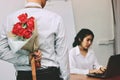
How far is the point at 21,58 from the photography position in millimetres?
2107

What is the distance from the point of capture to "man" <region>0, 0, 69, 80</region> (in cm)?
209

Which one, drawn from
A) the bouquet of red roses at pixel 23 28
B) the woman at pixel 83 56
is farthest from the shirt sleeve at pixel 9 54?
the woman at pixel 83 56

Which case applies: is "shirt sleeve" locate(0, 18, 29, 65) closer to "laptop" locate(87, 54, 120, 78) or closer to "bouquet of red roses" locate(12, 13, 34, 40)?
"bouquet of red roses" locate(12, 13, 34, 40)

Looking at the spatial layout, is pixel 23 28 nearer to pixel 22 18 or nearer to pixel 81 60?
Result: pixel 22 18

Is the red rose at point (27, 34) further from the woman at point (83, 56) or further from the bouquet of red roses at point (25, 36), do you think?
the woman at point (83, 56)

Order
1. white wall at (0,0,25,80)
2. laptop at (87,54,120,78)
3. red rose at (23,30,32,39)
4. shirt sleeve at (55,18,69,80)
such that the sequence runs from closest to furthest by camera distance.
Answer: red rose at (23,30,32,39) < shirt sleeve at (55,18,69,80) < laptop at (87,54,120,78) < white wall at (0,0,25,80)

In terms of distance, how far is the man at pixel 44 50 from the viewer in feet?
6.86

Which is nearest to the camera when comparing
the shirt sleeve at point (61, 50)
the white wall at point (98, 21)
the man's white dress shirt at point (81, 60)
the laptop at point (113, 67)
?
the shirt sleeve at point (61, 50)

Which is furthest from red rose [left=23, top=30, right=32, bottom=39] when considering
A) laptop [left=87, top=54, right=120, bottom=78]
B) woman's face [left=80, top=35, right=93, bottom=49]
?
woman's face [left=80, top=35, right=93, bottom=49]

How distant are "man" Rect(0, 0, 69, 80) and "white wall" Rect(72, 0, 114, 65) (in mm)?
2868

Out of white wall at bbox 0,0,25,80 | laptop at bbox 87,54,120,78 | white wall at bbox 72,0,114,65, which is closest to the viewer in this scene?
laptop at bbox 87,54,120,78

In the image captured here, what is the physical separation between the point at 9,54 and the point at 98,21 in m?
3.38

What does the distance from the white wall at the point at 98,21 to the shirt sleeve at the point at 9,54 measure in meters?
2.92

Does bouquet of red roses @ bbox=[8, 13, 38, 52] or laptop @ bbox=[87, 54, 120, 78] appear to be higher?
bouquet of red roses @ bbox=[8, 13, 38, 52]
